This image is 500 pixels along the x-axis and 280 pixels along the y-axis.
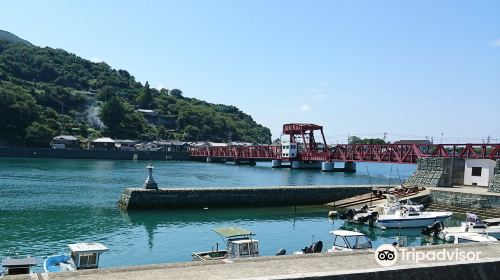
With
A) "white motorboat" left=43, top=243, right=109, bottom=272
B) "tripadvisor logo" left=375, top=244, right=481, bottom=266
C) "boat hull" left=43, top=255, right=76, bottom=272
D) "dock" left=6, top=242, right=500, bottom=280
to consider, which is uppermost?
"tripadvisor logo" left=375, top=244, right=481, bottom=266

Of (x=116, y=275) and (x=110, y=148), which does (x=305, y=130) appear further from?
(x=116, y=275)

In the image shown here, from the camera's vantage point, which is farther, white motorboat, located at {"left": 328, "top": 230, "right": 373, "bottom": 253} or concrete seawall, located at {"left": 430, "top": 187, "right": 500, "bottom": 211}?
concrete seawall, located at {"left": 430, "top": 187, "right": 500, "bottom": 211}

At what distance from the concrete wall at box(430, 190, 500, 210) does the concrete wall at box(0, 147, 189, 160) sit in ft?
338

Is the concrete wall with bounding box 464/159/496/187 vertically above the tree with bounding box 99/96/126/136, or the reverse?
the tree with bounding box 99/96/126/136

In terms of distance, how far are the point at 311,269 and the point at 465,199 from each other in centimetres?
3111

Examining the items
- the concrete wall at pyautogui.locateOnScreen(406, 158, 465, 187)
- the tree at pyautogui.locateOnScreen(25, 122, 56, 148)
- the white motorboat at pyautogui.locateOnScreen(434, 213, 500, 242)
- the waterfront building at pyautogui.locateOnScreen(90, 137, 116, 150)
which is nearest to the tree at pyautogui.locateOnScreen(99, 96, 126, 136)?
the waterfront building at pyautogui.locateOnScreen(90, 137, 116, 150)

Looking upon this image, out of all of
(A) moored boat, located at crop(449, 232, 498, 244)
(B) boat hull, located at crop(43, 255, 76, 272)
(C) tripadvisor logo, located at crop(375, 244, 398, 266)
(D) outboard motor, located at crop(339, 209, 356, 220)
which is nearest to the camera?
(C) tripadvisor logo, located at crop(375, 244, 398, 266)

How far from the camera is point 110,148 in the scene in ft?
458

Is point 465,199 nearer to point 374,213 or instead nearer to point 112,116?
point 374,213

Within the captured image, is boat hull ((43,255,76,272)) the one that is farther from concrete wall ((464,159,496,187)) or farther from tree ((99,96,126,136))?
tree ((99,96,126,136))

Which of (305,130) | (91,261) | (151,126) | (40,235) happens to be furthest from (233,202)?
(151,126)

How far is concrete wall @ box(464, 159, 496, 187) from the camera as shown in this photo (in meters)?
46.2

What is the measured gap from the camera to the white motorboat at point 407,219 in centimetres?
3284

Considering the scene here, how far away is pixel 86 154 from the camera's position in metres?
128
